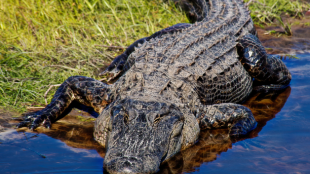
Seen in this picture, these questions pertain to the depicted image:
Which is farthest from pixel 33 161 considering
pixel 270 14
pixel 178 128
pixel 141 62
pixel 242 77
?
pixel 270 14

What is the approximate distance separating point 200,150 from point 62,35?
11.6 ft

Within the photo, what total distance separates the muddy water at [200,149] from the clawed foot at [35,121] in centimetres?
7

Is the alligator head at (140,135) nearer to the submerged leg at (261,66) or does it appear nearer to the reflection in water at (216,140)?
the reflection in water at (216,140)

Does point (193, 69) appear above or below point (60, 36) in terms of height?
below

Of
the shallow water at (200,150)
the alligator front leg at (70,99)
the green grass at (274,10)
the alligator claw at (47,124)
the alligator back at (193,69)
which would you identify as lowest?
the shallow water at (200,150)

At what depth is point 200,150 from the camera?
325 centimetres

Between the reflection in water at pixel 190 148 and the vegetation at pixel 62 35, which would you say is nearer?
the reflection in water at pixel 190 148

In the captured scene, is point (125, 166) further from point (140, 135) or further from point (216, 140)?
point (216, 140)

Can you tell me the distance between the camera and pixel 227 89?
411 centimetres

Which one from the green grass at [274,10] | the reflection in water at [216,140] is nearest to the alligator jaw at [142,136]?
the reflection in water at [216,140]

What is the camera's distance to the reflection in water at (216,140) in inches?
115

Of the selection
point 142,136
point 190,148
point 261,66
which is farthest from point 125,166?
point 261,66

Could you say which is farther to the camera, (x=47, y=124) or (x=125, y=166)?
(x=47, y=124)

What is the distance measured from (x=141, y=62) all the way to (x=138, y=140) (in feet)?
4.29
